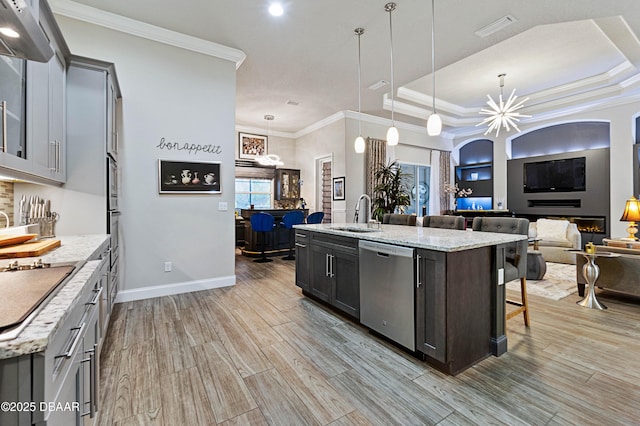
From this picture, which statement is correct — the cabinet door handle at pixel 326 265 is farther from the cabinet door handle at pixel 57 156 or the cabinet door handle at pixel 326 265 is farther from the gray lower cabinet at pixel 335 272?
the cabinet door handle at pixel 57 156

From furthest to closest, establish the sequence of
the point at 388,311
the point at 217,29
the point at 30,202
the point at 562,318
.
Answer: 1. the point at 217,29
2. the point at 562,318
3. the point at 388,311
4. the point at 30,202

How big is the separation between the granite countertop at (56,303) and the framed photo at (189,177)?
1818mm

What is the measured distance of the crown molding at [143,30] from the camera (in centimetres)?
313

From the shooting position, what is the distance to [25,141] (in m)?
1.79

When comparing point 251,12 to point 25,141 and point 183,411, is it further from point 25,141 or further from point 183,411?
point 183,411

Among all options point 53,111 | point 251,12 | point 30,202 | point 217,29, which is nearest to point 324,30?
point 251,12

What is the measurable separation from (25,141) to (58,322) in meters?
1.66

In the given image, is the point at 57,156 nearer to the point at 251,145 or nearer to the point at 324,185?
the point at 324,185

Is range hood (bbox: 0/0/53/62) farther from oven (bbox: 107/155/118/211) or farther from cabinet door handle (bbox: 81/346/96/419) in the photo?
oven (bbox: 107/155/118/211)

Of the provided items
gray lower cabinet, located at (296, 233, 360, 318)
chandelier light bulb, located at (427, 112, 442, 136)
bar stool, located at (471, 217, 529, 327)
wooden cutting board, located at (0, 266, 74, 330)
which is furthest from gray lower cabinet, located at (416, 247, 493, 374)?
wooden cutting board, located at (0, 266, 74, 330)

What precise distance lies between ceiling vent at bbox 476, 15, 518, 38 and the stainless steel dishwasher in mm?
3138

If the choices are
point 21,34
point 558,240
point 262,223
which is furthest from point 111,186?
point 558,240

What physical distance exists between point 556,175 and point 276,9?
23.4ft

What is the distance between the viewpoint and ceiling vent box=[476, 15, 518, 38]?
3.39 meters
